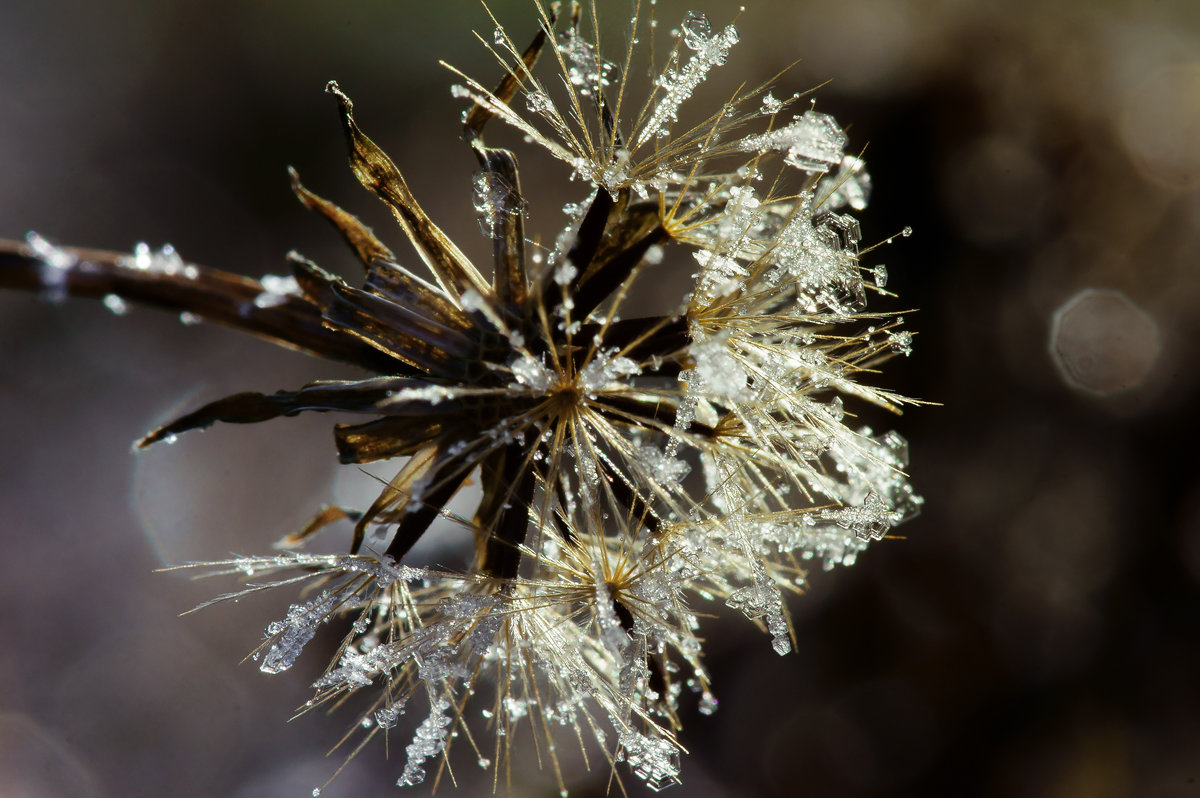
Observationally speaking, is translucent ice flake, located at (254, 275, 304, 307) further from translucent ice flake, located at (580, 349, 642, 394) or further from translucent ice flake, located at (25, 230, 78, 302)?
translucent ice flake, located at (580, 349, 642, 394)

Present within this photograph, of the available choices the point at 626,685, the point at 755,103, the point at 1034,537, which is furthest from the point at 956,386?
the point at 626,685

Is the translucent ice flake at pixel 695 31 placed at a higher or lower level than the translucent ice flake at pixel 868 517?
higher

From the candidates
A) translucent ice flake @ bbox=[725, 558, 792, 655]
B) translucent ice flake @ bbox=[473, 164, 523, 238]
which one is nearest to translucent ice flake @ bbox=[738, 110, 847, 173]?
translucent ice flake @ bbox=[473, 164, 523, 238]

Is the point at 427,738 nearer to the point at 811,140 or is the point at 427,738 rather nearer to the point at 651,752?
the point at 651,752

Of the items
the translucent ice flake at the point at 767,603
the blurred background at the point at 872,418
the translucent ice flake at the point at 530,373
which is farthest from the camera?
the blurred background at the point at 872,418

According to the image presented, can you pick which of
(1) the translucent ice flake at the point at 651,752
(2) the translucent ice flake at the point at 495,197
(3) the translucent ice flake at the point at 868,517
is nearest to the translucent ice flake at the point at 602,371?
(2) the translucent ice flake at the point at 495,197

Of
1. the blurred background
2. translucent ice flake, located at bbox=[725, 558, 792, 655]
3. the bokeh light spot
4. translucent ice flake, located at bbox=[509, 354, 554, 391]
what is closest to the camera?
translucent ice flake, located at bbox=[509, 354, 554, 391]

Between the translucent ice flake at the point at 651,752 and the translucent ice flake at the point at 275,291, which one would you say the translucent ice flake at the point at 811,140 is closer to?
the translucent ice flake at the point at 275,291

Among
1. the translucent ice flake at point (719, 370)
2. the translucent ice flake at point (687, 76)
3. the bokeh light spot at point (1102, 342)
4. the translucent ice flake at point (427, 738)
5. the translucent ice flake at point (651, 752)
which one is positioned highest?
the bokeh light spot at point (1102, 342)
